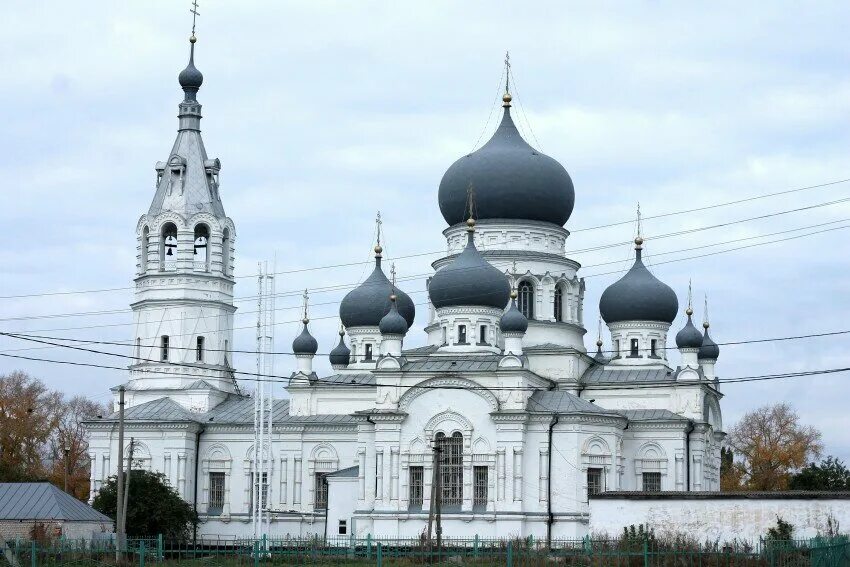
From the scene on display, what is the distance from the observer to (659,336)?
49.7m

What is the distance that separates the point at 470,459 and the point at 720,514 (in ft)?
35.5

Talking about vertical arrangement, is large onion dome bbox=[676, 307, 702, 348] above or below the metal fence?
above

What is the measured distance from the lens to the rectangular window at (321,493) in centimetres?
4975

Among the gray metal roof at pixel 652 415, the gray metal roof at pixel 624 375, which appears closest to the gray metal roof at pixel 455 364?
the gray metal roof at pixel 624 375

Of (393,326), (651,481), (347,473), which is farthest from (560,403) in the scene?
(347,473)

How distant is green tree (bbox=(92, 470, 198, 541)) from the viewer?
44.2 metres

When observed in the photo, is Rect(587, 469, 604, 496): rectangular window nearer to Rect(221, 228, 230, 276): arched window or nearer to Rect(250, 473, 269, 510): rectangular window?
Rect(250, 473, 269, 510): rectangular window

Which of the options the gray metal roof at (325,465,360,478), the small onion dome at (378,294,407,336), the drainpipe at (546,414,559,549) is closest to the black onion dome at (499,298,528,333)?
the drainpipe at (546,414,559,549)

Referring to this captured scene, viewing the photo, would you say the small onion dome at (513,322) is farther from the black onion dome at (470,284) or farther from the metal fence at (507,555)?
the metal fence at (507,555)

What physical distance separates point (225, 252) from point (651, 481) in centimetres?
1584

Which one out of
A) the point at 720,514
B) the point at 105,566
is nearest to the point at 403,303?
the point at 720,514

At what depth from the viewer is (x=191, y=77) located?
169 ft

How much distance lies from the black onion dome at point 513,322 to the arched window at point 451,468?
10.9ft

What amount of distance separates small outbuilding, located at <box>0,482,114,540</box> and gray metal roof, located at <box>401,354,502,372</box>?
10.5 metres
